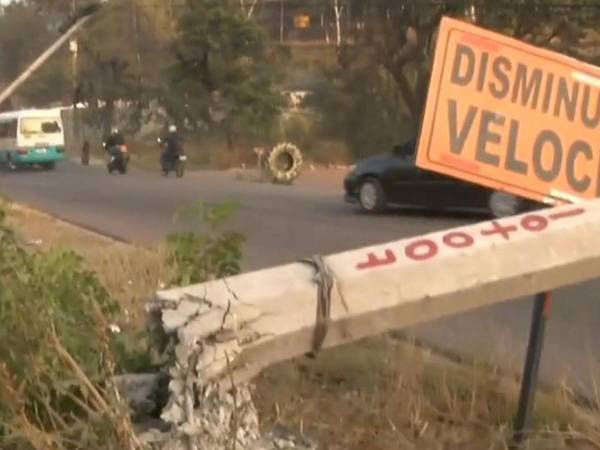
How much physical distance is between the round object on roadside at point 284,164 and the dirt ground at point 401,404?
28370 millimetres

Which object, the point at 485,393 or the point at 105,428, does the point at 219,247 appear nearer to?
the point at 485,393

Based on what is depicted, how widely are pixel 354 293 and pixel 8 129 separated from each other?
49087 mm

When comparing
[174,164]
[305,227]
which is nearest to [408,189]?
[305,227]

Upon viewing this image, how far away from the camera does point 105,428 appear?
414 cm

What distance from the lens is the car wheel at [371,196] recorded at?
2228cm

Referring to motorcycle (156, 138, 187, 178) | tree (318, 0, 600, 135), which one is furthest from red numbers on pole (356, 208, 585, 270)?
motorcycle (156, 138, 187, 178)

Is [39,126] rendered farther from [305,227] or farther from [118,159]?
[305,227]

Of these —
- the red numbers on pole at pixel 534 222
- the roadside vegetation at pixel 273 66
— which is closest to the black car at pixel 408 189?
the red numbers on pole at pixel 534 222

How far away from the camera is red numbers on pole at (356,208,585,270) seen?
177 inches

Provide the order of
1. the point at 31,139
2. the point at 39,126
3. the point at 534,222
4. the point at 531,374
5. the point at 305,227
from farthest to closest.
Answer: the point at 31,139, the point at 39,126, the point at 305,227, the point at 531,374, the point at 534,222

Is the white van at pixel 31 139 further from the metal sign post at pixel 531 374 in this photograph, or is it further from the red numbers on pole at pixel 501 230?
the red numbers on pole at pixel 501 230

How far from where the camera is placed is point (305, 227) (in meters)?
19.1

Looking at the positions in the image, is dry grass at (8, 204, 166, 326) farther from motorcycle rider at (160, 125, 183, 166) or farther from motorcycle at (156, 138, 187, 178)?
motorcycle at (156, 138, 187, 178)

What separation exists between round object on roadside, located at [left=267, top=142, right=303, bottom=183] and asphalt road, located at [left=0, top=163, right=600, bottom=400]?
980 mm
